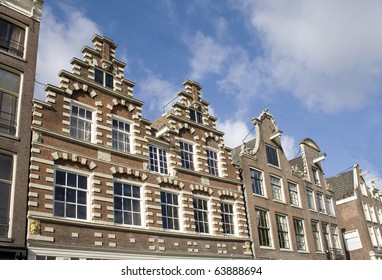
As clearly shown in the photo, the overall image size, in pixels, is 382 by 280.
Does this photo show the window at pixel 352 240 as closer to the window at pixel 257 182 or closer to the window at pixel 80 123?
the window at pixel 257 182

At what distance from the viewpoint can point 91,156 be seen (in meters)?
18.0

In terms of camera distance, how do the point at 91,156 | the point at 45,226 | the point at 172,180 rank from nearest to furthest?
the point at 45,226 → the point at 91,156 → the point at 172,180

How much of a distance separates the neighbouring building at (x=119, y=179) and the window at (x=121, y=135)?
6 cm

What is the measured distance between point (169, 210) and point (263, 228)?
778 cm

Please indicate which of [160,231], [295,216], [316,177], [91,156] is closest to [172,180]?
[160,231]

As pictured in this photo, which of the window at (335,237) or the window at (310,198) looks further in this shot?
the window at (335,237)

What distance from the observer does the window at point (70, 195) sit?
53.1 feet

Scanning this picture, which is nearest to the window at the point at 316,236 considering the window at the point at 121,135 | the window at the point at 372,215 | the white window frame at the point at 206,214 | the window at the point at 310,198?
the window at the point at 310,198

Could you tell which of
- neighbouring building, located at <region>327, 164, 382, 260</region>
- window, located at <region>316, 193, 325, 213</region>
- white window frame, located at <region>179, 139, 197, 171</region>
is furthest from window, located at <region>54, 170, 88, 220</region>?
neighbouring building, located at <region>327, 164, 382, 260</region>

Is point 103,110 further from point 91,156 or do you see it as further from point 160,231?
point 160,231

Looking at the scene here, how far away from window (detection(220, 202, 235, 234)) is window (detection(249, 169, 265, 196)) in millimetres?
2899

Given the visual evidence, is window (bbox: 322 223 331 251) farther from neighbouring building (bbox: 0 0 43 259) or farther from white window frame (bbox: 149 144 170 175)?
neighbouring building (bbox: 0 0 43 259)

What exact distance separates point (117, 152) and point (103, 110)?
7.12 ft

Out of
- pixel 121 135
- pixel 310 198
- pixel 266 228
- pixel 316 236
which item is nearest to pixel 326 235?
pixel 316 236
